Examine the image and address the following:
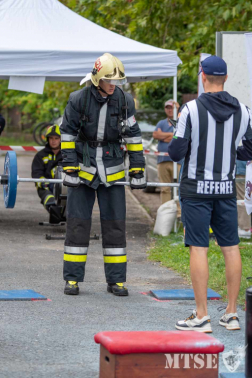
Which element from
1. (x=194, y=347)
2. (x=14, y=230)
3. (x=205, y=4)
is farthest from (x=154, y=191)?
(x=194, y=347)

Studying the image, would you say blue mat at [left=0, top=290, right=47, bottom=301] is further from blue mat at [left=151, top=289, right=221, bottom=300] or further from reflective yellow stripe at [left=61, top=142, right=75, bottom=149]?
reflective yellow stripe at [left=61, top=142, right=75, bottom=149]

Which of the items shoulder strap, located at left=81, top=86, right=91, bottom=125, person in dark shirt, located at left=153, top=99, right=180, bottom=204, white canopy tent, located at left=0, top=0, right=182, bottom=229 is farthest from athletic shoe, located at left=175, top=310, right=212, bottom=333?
person in dark shirt, located at left=153, top=99, right=180, bottom=204

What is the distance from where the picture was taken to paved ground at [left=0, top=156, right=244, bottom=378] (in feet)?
15.1

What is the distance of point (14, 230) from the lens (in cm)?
1069

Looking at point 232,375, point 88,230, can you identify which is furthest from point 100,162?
point 232,375

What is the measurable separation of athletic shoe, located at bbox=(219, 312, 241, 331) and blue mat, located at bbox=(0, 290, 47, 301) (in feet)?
5.32

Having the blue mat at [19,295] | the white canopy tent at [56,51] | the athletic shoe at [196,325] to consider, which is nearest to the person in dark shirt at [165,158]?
the white canopy tent at [56,51]

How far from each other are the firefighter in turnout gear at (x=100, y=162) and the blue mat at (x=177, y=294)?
1.01ft

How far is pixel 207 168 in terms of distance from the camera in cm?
530

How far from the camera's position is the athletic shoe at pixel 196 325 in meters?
5.32

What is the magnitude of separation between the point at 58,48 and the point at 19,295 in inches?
182

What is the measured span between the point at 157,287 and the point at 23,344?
92.6 inches

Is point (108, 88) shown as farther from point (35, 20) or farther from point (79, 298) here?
point (35, 20)

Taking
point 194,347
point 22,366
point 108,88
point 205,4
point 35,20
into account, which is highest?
point 205,4
